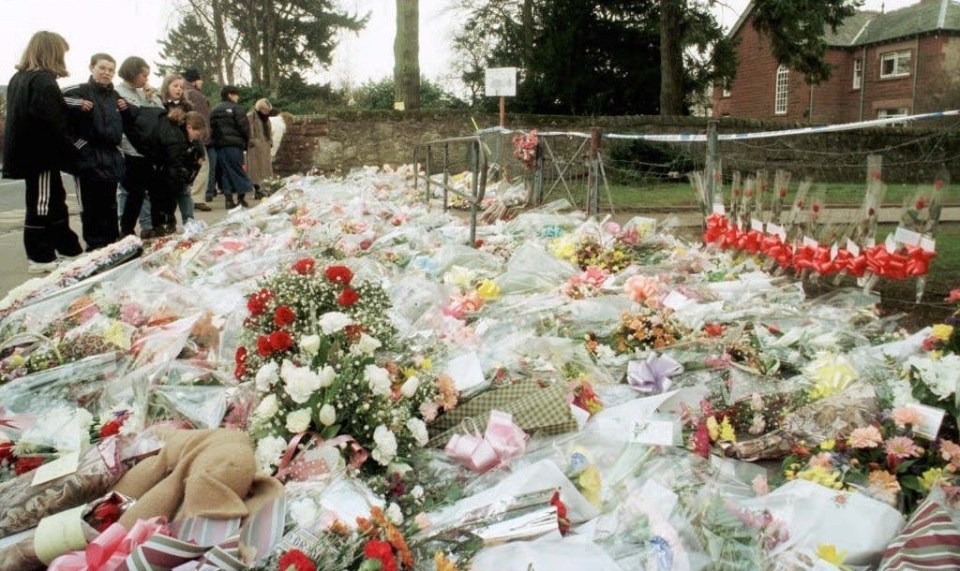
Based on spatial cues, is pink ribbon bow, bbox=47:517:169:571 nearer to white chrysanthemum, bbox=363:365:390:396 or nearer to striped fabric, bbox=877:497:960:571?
white chrysanthemum, bbox=363:365:390:396

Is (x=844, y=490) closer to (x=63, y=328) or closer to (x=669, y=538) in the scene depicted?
(x=669, y=538)

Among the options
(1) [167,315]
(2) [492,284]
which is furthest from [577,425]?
(1) [167,315]

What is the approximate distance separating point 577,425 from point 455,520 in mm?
745

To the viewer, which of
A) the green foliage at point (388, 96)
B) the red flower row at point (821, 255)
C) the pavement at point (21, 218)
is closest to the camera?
the red flower row at point (821, 255)

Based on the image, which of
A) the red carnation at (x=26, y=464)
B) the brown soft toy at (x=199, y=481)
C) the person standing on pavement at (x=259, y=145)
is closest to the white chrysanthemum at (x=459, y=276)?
the brown soft toy at (x=199, y=481)

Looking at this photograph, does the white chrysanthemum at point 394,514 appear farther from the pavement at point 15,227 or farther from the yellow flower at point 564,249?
the pavement at point 15,227

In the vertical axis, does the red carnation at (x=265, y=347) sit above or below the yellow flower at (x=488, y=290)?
above

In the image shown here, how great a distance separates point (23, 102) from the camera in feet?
17.0

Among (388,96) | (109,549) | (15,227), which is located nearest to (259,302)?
(109,549)

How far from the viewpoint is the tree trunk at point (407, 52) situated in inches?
591

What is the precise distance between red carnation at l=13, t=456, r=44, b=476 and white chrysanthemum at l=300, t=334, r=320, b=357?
867mm

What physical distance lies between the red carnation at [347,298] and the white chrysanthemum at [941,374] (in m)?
1.90

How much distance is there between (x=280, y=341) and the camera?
8.59 feet

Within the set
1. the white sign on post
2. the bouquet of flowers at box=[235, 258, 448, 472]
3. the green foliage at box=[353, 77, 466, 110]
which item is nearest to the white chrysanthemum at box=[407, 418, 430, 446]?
the bouquet of flowers at box=[235, 258, 448, 472]
